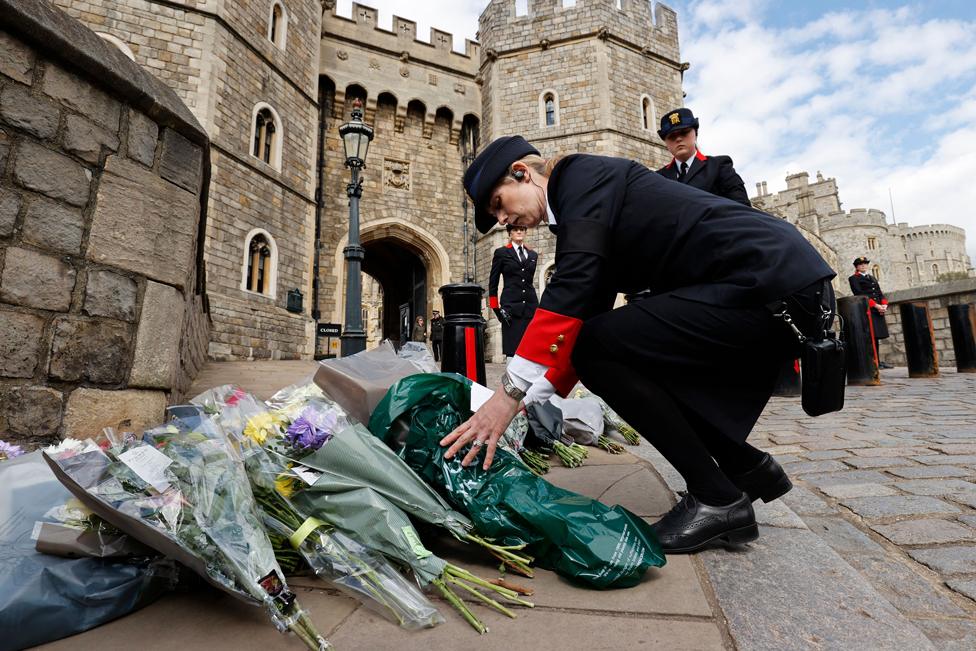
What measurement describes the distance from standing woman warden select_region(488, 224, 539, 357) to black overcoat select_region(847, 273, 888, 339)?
583cm

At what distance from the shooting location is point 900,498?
6.93 feet

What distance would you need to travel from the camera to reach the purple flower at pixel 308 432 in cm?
152

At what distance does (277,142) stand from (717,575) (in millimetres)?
13669

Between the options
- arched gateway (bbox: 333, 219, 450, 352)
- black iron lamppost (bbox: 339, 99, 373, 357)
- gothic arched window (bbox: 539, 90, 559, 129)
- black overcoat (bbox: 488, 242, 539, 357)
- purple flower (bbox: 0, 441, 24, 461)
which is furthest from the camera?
arched gateway (bbox: 333, 219, 450, 352)

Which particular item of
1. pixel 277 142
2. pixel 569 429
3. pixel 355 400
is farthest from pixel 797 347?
pixel 277 142

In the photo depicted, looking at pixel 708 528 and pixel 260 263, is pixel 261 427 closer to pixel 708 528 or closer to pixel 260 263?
pixel 708 528

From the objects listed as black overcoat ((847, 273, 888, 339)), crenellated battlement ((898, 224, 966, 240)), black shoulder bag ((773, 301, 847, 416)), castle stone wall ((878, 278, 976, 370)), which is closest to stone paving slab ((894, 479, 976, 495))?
black shoulder bag ((773, 301, 847, 416))

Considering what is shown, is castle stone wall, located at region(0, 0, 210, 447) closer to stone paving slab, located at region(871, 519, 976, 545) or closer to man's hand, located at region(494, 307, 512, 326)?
stone paving slab, located at region(871, 519, 976, 545)

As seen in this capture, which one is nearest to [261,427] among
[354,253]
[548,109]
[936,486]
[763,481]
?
[763,481]

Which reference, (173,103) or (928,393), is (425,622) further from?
(928,393)

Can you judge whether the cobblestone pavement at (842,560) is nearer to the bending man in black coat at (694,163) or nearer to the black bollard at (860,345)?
the bending man in black coat at (694,163)

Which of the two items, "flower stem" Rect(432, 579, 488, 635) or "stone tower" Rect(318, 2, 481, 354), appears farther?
"stone tower" Rect(318, 2, 481, 354)

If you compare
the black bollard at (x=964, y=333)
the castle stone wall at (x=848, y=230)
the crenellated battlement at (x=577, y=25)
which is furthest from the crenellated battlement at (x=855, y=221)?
the black bollard at (x=964, y=333)

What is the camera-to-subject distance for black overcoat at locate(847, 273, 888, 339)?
25.8ft
